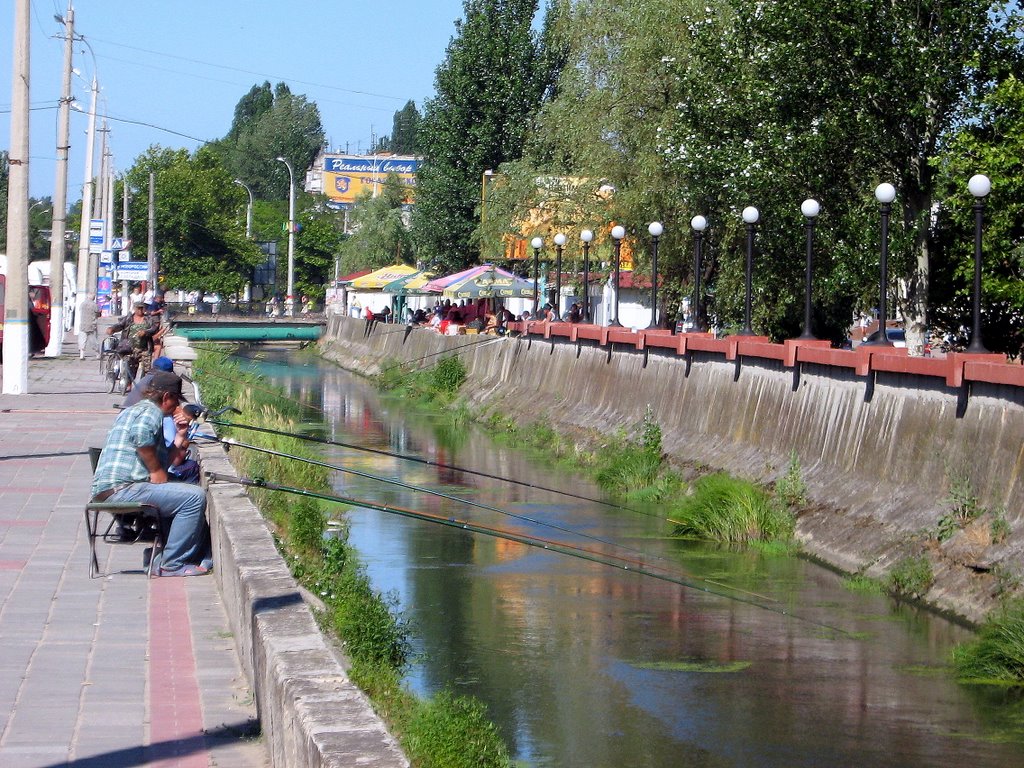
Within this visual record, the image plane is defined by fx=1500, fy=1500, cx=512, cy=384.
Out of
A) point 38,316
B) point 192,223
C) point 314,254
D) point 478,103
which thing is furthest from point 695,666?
point 314,254

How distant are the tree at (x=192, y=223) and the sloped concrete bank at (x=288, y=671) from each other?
241ft

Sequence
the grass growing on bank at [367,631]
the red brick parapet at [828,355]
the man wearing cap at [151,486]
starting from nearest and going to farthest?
the grass growing on bank at [367,631], the man wearing cap at [151,486], the red brick parapet at [828,355]

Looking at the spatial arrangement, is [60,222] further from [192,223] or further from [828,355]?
[192,223]

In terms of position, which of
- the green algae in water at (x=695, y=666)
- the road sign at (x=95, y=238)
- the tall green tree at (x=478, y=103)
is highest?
the tall green tree at (x=478, y=103)

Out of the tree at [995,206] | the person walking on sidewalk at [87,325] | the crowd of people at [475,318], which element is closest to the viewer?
the tree at [995,206]

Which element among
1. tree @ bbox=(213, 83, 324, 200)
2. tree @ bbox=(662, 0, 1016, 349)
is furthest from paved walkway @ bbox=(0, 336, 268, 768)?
tree @ bbox=(213, 83, 324, 200)

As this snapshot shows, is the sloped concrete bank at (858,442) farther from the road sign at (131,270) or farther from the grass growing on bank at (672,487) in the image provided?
the road sign at (131,270)

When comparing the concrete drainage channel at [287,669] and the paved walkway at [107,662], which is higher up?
the concrete drainage channel at [287,669]

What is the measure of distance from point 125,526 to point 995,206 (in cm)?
1611

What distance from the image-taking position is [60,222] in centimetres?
3581

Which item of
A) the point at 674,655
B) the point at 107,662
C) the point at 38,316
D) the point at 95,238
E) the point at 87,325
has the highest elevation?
the point at 95,238

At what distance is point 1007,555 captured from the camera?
12.5 m

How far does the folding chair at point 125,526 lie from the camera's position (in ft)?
32.2

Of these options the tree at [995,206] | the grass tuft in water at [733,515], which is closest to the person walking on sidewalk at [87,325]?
the tree at [995,206]
